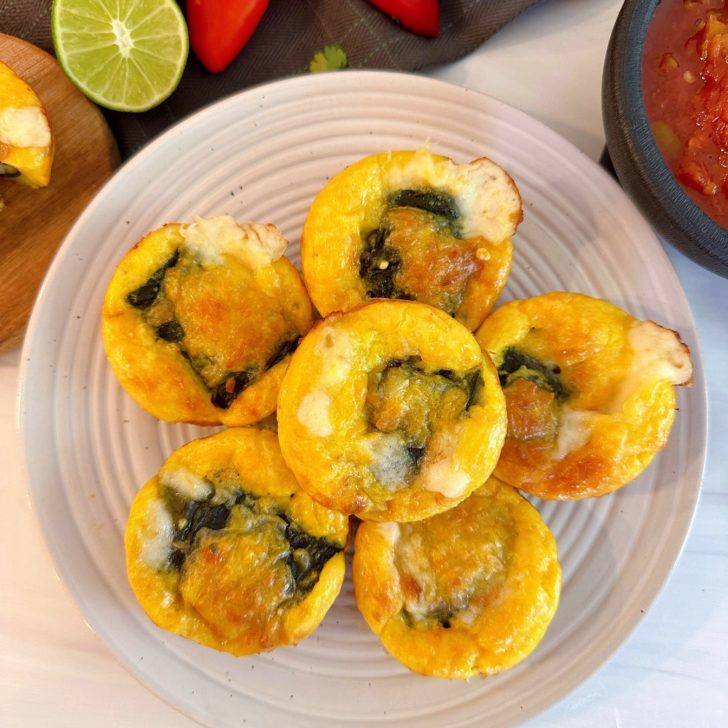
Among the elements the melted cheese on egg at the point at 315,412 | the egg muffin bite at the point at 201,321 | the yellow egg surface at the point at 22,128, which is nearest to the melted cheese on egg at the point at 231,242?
the egg muffin bite at the point at 201,321

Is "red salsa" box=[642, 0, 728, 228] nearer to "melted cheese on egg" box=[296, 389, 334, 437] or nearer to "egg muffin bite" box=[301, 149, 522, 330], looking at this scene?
"egg muffin bite" box=[301, 149, 522, 330]

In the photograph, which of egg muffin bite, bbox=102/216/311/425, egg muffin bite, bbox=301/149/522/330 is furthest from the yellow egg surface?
egg muffin bite, bbox=301/149/522/330

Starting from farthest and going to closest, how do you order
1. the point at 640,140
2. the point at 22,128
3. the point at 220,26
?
1. the point at 220,26
2. the point at 22,128
3. the point at 640,140

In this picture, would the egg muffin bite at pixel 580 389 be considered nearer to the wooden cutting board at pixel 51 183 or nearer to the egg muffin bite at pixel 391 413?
the egg muffin bite at pixel 391 413

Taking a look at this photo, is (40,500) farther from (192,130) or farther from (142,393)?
(192,130)

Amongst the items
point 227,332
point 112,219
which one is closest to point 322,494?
point 227,332

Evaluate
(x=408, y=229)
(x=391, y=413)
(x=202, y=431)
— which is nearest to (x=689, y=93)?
(x=408, y=229)

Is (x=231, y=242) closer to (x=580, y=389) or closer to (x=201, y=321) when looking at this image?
(x=201, y=321)
